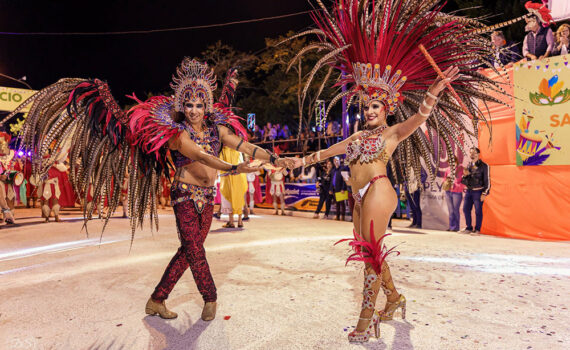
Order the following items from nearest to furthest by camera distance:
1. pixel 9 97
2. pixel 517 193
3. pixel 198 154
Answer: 1. pixel 198 154
2. pixel 517 193
3. pixel 9 97

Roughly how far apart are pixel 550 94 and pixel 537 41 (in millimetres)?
1194

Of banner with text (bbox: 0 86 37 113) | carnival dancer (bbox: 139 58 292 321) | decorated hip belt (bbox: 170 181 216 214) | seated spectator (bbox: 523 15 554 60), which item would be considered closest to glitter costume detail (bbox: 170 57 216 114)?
carnival dancer (bbox: 139 58 292 321)

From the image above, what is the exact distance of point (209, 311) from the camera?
3.11m

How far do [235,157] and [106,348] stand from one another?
18.6ft

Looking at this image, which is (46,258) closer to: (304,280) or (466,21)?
(304,280)

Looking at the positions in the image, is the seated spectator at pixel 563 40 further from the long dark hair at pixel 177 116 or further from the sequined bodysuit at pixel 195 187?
the long dark hair at pixel 177 116

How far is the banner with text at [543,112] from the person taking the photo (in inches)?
273

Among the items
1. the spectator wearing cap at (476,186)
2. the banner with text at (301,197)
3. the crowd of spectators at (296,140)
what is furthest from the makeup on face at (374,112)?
the crowd of spectators at (296,140)

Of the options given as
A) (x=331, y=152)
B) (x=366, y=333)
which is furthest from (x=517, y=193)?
(x=366, y=333)

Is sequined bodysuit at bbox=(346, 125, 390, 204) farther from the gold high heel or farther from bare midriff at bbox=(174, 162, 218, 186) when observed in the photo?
bare midriff at bbox=(174, 162, 218, 186)

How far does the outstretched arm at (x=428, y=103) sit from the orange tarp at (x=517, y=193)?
5.61 metres

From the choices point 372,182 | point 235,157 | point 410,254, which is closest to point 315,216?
point 235,157

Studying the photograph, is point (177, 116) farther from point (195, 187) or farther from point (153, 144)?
point (195, 187)

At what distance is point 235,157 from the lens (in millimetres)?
8055
